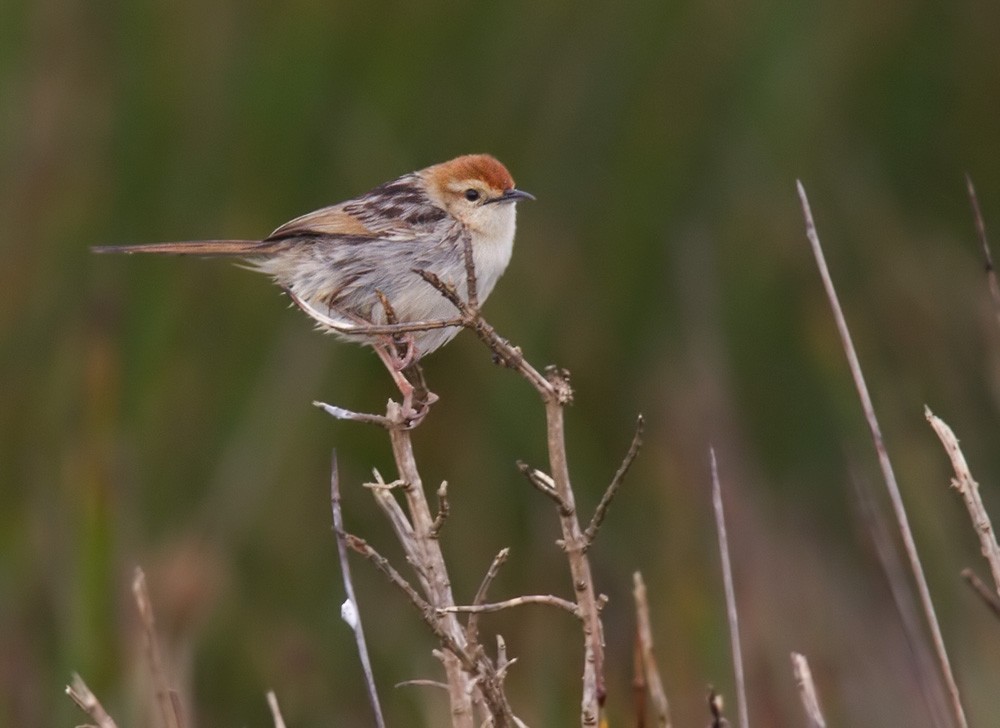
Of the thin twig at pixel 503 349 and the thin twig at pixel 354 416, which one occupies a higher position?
the thin twig at pixel 503 349

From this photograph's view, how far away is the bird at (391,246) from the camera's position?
4.29m

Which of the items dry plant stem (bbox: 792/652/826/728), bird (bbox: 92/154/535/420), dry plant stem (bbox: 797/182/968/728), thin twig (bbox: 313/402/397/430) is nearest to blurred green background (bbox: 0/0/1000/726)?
bird (bbox: 92/154/535/420)

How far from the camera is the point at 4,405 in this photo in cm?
504

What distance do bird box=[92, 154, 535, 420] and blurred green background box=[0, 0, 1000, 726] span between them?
1.88 ft

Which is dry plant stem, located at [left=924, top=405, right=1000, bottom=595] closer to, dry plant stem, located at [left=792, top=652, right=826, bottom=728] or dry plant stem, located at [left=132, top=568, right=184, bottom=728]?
dry plant stem, located at [left=792, top=652, right=826, bottom=728]

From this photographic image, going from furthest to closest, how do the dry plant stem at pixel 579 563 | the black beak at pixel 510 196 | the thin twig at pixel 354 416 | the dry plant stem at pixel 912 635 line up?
the black beak at pixel 510 196 → the thin twig at pixel 354 416 → the dry plant stem at pixel 912 635 → the dry plant stem at pixel 579 563

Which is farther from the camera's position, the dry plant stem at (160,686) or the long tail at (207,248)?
the long tail at (207,248)

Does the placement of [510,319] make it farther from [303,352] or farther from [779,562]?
[779,562]

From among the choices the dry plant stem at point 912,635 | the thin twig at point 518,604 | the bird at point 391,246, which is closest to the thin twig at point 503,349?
the thin twig at point 518,604

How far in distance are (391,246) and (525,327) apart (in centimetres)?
88

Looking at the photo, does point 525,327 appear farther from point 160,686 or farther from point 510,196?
point 160,686

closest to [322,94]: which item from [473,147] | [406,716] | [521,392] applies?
[473,147]

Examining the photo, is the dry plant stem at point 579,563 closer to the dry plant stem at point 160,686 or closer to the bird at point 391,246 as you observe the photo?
the dry plant stem at point 160,686

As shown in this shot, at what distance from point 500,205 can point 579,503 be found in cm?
107
